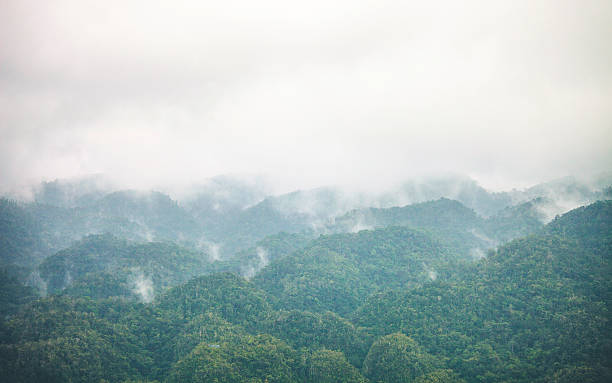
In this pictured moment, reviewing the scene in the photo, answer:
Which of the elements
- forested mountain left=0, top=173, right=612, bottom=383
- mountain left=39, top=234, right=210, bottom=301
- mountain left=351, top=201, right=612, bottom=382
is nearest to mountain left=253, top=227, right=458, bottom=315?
forested mountain left=0, top=173, right=612, bottom=383

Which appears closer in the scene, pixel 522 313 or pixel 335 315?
pixel 522 313

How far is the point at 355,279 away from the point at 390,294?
761 inches

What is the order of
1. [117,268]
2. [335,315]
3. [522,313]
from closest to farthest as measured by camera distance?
[522,313] < [335,315] < [117,268]

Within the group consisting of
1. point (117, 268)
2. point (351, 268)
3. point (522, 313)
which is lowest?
point (522, 313)

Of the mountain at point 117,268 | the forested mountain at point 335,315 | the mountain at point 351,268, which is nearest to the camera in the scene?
the forested mountain at point 335,315

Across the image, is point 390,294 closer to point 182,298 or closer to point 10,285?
point 182,298

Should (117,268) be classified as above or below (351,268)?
above

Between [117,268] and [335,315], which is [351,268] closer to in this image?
[335,315]

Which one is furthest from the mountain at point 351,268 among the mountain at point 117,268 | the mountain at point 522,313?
the mountain at point 117,268

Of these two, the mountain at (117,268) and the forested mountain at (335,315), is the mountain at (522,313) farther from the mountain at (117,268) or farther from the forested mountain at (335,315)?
the mountain at (117,268)

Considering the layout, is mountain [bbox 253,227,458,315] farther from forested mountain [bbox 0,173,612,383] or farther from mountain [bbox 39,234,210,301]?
mountain [bbox 39,234,210,301]

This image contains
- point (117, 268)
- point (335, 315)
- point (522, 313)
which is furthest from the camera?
point (117, 268)

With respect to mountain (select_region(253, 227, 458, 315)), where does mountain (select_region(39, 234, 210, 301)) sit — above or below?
above

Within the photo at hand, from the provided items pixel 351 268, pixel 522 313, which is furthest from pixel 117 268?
pixel 522 313
